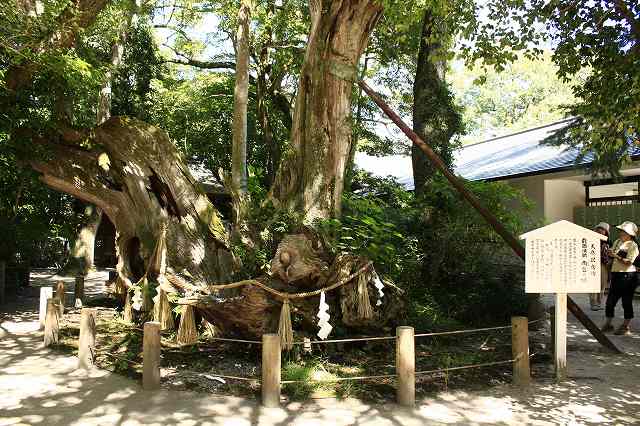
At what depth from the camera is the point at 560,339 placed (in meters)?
6.00

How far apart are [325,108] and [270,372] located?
4.23 meters

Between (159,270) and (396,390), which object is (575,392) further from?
(159,270)

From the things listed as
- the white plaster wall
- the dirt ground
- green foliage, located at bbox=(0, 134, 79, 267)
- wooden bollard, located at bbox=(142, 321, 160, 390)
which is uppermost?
the white plaster wall

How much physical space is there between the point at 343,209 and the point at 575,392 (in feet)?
14.8

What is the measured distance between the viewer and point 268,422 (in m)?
4.61

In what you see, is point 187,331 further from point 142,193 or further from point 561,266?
point 561,266

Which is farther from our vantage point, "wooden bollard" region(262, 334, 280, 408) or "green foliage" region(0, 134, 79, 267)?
"green foliage" region(0, 134, 79, 267)

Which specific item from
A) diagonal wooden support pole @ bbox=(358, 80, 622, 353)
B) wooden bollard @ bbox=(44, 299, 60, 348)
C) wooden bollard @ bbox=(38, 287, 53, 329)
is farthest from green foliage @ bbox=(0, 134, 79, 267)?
diagonal wooden support pole @ bbox=(358, 80, 622, 353)

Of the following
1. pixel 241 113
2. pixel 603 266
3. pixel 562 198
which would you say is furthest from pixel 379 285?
pixel 562 198

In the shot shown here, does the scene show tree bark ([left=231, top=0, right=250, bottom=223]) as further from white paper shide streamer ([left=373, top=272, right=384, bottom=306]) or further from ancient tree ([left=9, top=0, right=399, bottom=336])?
white paper shide streamer ([left=373, top=272, right=384, bottom=306])

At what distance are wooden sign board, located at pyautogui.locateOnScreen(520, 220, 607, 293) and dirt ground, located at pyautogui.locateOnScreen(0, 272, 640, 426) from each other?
1137 millimetres

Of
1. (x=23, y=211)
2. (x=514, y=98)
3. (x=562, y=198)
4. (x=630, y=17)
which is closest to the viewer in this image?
(x=630, y=17)

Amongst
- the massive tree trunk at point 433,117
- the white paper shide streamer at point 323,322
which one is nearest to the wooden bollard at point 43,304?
the white paper shide streamer at point 323,322

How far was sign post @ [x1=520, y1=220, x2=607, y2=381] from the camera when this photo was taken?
602 cm
